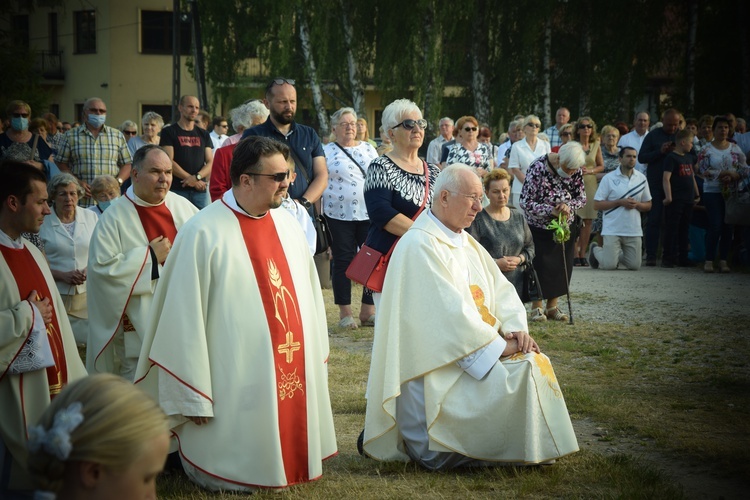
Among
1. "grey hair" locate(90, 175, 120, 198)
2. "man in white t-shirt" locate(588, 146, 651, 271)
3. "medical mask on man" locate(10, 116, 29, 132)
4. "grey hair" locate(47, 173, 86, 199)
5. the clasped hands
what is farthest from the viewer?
"man in white t-shirt" locate(588, 146, 651, 271)

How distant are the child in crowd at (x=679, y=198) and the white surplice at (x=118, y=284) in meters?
10.5

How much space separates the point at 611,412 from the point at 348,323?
12.3 ft

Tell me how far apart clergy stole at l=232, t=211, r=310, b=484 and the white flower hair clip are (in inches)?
113

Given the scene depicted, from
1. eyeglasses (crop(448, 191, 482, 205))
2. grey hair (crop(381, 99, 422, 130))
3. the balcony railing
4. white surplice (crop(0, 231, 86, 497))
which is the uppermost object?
the balcony railing

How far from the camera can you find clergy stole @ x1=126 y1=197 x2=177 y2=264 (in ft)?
20.7

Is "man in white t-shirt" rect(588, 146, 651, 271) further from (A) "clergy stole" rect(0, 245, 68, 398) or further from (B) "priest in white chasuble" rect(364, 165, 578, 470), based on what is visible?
(A) "clergy stole" rect(0, 245, 68, 398)

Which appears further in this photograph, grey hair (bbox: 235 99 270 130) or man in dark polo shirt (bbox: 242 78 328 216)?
grey hair (bbox: 235 99 270 130)

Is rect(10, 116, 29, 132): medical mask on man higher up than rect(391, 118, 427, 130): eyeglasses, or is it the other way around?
rect(10, 116, 29, 132): medical mask on man

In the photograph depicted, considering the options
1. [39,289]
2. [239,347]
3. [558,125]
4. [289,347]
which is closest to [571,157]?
[289,347]

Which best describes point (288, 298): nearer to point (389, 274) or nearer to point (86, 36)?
point (389, 274)

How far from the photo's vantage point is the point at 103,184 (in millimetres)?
8789

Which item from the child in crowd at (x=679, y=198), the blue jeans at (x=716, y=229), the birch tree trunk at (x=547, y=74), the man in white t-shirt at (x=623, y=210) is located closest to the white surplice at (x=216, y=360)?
the man in white t-shirt at (x=623, y=210)

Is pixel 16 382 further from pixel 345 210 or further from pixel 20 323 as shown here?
pixel 345 210

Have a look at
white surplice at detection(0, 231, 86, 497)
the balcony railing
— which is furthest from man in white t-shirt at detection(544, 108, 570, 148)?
the balcony railing
